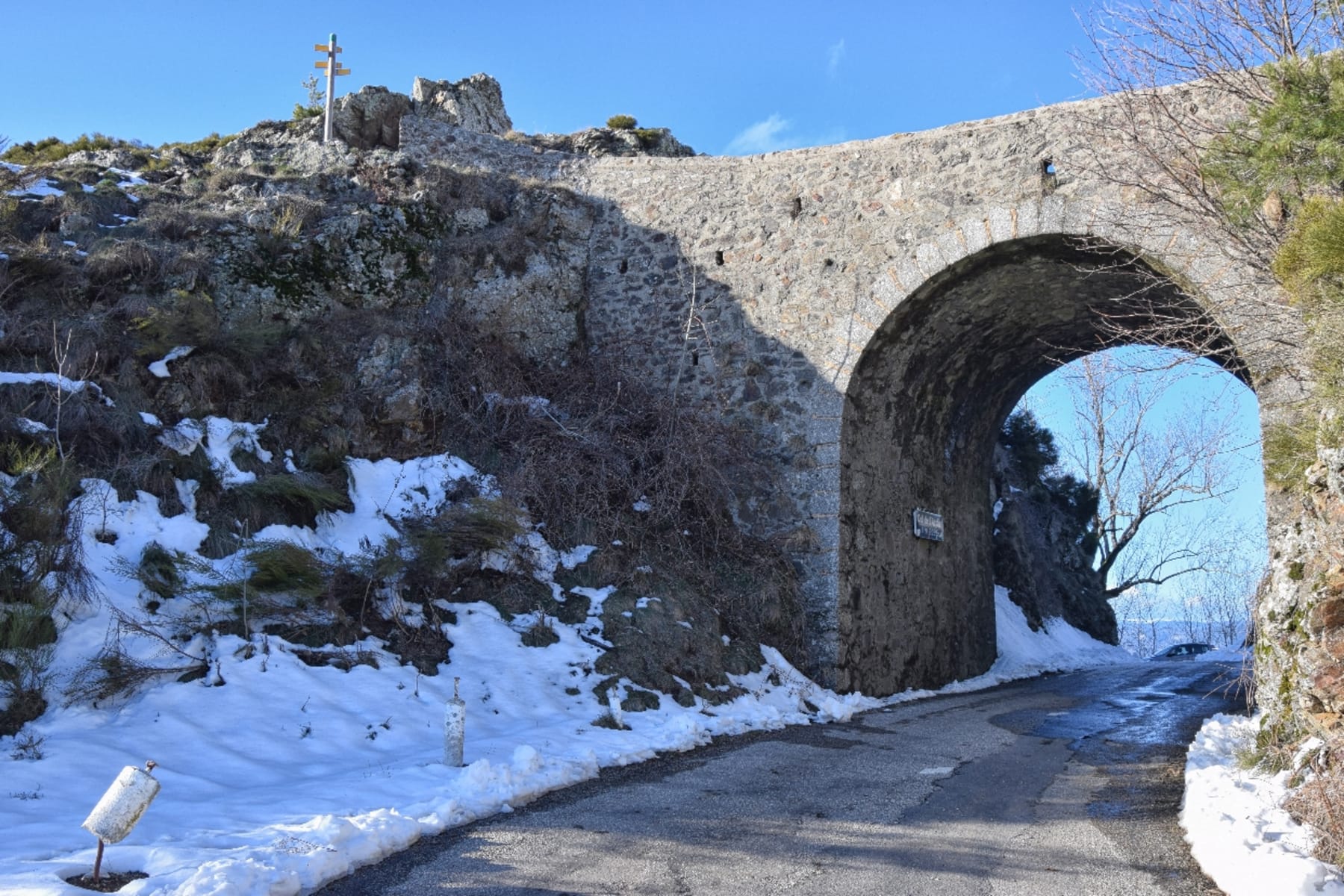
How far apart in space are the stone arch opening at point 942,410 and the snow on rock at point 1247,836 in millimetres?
4783

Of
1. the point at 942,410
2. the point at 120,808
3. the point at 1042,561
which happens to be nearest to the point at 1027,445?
the point at 1042,561

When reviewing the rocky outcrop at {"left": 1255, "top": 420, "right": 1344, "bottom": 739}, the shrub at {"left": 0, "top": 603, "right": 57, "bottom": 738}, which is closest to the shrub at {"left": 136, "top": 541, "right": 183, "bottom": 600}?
the shrub at {"left": 0, "top": 603, "right": 57, "bottom": 738}

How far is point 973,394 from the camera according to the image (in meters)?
12.7

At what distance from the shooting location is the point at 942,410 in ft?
40.4

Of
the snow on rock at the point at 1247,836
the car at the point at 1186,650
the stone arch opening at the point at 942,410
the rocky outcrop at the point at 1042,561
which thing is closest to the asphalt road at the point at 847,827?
the snow on rock at the point at 1247,836

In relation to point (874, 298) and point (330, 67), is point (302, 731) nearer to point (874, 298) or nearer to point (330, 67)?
point (874, 298)

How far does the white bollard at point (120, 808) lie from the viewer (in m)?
3.47

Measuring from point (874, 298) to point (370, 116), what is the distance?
7.75 metres

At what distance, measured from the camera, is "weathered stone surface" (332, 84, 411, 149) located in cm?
1380

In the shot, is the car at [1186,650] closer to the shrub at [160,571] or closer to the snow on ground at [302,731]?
the snow on ground at [302,731]

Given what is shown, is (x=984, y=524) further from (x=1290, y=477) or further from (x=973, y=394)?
(x=1290, y=477)

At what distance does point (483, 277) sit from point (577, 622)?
4843 millimetres

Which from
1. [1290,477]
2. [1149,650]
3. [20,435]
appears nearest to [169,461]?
[20,435]

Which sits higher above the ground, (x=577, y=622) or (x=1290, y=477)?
(x=1290, y=477)
